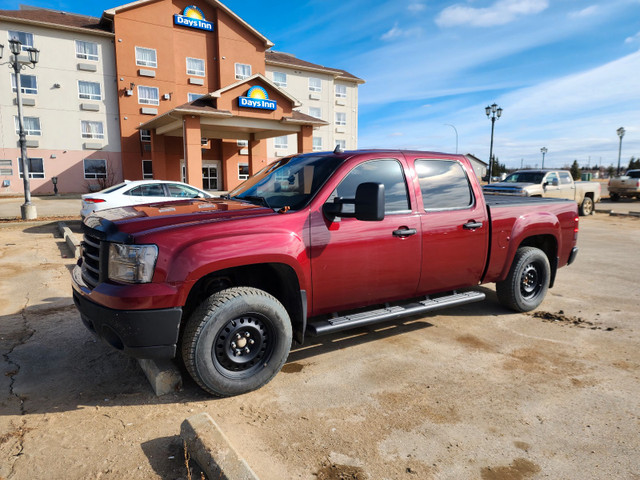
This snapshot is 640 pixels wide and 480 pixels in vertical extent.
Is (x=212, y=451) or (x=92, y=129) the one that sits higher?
(x=92, y=129)

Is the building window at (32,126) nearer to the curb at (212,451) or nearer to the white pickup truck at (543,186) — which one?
the white pickup truck at (543,186)

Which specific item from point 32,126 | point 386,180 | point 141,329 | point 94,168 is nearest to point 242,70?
point 94,168

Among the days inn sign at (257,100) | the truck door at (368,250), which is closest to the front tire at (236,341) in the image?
the truck door at (368,250)

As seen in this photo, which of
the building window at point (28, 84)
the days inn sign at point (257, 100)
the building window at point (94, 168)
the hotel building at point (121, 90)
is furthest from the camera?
the building window at point (94, 168)

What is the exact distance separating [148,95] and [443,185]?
31.0 metres

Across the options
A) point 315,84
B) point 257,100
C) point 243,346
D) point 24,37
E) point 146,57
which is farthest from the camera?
point 315,84

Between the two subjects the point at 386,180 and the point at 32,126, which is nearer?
the point at 386,180

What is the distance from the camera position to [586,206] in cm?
1841

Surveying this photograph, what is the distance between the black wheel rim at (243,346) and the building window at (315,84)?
130 feet

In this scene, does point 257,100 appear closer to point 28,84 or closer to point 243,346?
point 28,84

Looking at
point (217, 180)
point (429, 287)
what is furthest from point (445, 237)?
point (217, 180)

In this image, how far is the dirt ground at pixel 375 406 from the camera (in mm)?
2600

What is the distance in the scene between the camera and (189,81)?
3206cm

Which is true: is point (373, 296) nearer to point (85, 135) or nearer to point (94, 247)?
point (94, 247)
